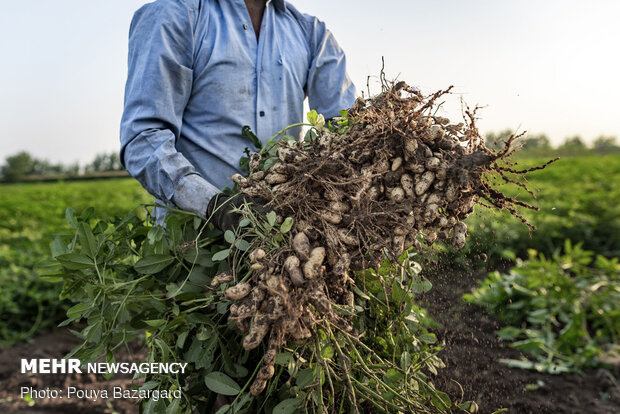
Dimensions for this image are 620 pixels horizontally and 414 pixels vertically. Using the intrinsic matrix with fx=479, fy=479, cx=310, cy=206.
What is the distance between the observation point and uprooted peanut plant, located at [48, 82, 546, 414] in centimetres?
113

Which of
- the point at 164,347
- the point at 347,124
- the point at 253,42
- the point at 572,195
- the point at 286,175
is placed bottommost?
the point at 572,195

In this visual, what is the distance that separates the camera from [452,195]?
121 centimetres

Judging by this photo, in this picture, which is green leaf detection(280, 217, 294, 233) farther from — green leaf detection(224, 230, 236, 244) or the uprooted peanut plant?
green leaf detection(224, 230, 236, 244)

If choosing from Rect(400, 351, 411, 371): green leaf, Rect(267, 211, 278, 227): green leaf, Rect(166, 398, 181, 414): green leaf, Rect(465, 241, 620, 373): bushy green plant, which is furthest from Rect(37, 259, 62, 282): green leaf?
Rect(465, 241, 620, 373): bushy green plant

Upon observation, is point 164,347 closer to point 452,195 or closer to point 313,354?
point 313,354

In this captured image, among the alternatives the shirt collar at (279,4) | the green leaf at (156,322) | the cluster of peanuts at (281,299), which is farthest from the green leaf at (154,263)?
the shirt collar at (279,4)

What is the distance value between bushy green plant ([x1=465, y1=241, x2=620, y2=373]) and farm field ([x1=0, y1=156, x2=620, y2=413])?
0.41ft

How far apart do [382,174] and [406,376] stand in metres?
0.54

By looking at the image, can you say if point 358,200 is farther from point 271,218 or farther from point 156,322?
point 156,322

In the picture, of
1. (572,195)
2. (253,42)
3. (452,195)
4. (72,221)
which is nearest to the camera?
(452,195)

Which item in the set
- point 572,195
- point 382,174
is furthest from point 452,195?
point 572,195

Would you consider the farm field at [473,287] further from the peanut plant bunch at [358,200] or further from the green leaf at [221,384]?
the green leaf at [221,384]

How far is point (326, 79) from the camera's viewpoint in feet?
6.58

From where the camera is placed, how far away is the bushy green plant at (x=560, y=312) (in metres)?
3.24
